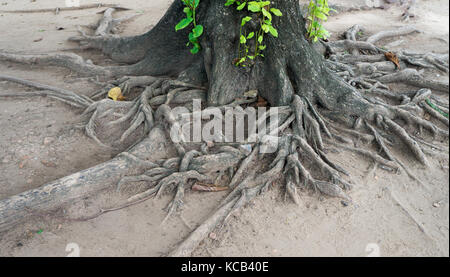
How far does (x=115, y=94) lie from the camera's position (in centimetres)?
485

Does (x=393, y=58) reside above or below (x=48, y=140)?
above

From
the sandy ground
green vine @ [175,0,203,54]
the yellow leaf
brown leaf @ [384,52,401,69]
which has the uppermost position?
green vine @ [175,0,203,54]

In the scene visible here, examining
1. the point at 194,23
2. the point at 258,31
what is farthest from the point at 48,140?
the point at 258,31

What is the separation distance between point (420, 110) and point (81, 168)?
397cm

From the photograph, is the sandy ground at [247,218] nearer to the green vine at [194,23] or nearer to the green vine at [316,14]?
the green vine at [316,14]

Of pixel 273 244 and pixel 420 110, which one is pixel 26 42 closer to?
pixel 273 244

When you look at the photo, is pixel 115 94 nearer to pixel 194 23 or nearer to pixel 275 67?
pixel 194 23

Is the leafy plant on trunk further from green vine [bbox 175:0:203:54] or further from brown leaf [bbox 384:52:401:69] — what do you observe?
brown leaf [bbox 384:52:401:69]

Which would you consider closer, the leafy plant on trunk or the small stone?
the small stone

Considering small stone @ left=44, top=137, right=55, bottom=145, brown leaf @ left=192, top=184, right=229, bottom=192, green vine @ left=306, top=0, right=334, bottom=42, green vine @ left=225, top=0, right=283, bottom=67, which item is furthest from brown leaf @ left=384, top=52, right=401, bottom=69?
small stone @ left=44, top=137, right=55, bottom=145

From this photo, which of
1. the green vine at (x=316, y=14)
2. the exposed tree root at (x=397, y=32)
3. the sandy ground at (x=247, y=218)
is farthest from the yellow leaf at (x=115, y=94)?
the exposed tree root at (x=397, y=32)

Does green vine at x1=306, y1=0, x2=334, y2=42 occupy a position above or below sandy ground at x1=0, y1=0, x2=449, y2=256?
above

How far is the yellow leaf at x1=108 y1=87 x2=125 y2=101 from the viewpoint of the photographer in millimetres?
4840

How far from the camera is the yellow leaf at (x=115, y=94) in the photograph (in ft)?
15.9
